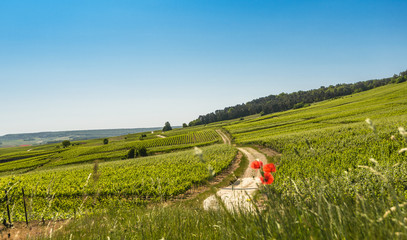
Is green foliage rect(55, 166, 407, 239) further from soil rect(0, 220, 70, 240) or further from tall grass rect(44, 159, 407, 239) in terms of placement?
soil rect(0, 220, 70, 240)

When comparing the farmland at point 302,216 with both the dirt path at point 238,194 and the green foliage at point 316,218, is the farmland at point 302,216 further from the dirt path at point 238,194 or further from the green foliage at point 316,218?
the dirt path at point 238,194

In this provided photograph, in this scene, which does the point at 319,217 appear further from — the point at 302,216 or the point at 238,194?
the point at 238,194

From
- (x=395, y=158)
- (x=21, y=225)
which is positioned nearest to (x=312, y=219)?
(x=395, y=158)

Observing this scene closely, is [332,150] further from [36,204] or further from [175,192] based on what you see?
[36,204]

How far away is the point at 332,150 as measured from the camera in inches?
1008

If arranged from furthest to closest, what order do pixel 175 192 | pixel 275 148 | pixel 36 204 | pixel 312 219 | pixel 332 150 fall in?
pixel 275 148 < pixel 332 150 < pixel 36 204 < pixel 175 192 < pixel 312 219

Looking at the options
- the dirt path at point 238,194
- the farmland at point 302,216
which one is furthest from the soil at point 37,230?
the dirt path at point 238,194

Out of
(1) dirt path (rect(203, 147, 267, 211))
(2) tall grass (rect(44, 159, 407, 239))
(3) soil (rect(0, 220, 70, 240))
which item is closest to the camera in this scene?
(2) tall grass (rect(44, 159, 407, 239))

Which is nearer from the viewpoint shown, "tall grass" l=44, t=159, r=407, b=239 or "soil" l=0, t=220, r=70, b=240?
"tall grass" l=44, t=159, r=407, b=239

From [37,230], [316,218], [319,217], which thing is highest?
[319,217]

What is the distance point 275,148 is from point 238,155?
22.5 feet

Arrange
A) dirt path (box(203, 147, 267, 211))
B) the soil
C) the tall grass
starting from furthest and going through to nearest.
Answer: dirt path (box(203, 147, 267, 211)) < the soil < the tall grass

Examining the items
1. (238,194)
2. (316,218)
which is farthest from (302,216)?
(238,194)

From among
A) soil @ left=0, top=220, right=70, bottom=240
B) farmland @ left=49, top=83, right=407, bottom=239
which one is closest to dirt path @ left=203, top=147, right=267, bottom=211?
farmland @ left=49, top=83, right=407, bottom=239
